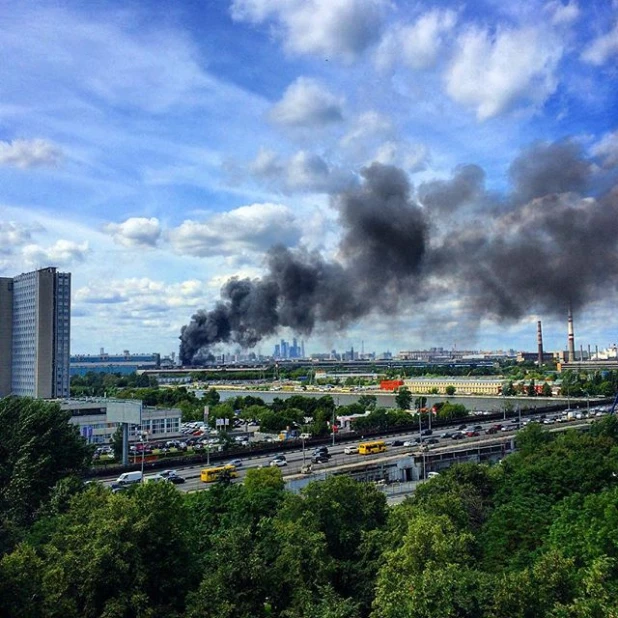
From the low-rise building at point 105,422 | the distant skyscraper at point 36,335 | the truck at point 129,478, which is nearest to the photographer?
the truck at point 129,478

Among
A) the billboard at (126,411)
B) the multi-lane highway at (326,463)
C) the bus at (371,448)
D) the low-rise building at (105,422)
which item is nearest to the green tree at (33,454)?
the multi-lane highway at (326,463)

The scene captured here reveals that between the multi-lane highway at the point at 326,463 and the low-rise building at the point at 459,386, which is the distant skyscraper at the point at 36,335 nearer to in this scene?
the multi-lane highway at the point at 326,463

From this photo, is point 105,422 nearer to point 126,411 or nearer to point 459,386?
point 126,411

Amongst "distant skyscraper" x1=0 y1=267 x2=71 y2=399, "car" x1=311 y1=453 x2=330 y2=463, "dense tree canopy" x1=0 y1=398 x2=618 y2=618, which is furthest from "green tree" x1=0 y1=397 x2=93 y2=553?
"distant skyscraper" x1=0 y1=267 x2=71 y2=399

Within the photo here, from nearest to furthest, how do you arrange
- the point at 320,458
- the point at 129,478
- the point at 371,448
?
the point at 129,478 → the point at 320,458 → the point at 371,448

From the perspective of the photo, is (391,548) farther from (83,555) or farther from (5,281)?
(5,281)

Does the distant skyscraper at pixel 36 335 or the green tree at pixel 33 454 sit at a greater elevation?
the distant skyscraper at pixel 36 335

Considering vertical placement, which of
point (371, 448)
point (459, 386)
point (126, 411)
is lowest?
point (371, 448)

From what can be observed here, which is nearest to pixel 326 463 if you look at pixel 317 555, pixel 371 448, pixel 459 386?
pixel 371 448

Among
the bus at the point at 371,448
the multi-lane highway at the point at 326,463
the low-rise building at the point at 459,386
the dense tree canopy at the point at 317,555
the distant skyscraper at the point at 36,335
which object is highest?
the distant skyscraper at the point at 36,335

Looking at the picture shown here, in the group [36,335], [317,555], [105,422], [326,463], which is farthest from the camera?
[36,335]
